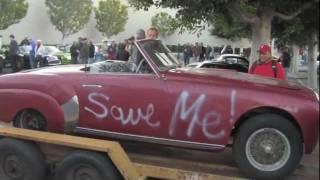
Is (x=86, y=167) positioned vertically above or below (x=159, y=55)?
below

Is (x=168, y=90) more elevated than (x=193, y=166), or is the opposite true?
(x=168, y=90)

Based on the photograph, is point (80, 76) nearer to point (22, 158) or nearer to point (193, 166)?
point (22, 158)

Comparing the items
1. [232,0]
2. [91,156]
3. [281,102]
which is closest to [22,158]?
[91,156]

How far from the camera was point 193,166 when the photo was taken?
536 cm

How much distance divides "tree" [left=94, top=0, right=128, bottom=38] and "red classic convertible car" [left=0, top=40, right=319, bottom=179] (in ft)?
160

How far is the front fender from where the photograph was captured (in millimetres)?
5723

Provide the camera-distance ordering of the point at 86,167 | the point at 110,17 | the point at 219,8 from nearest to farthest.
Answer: the point at 86,167, the point at 219,8, the point at 110,17

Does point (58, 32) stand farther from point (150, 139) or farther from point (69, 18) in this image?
point (150, 139)

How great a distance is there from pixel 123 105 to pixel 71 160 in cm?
75

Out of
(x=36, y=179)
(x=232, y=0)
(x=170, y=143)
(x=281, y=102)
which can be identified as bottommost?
(x=36, y=179)

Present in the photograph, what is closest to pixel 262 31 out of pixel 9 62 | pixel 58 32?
pixel 9 62

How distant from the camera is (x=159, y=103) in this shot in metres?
A: 5.48

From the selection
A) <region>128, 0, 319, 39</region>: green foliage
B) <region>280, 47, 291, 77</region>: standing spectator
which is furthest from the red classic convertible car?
<region>280, 47, 291, 77</region>: standing spectator

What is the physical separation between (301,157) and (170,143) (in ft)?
4.01
